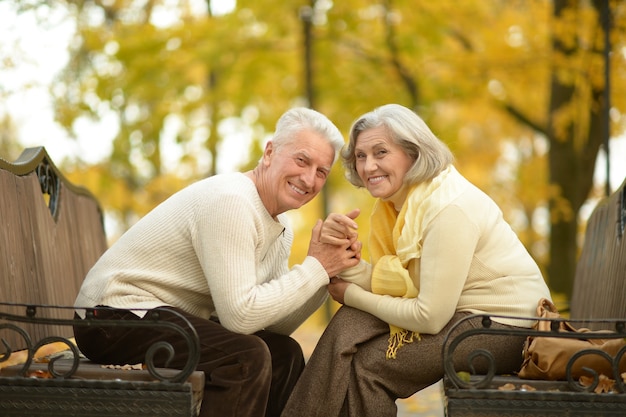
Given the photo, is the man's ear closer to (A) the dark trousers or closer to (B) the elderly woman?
(B) the elderly woman

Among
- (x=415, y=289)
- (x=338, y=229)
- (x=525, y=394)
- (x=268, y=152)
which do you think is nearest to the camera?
(x=525, y=394)

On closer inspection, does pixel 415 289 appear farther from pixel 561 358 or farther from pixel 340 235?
pixel 561 358

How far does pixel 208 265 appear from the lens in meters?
3.47

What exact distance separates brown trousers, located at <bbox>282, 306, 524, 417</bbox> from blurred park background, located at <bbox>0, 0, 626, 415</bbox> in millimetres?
5728

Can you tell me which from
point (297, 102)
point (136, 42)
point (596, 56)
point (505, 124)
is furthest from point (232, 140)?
point (596, 56)

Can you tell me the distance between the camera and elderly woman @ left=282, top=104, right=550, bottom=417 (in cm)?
346

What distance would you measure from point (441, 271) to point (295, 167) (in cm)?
85

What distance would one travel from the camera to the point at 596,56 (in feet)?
31.5

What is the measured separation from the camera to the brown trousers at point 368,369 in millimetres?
3545

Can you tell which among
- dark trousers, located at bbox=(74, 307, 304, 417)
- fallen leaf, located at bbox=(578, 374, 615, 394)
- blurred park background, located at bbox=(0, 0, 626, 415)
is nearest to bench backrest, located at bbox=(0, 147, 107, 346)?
dark trousers, located at bbox=(74, 307, 304, 417)

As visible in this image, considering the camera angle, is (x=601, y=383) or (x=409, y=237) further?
(x=409, y=237)

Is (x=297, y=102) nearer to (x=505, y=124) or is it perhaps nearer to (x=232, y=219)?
(x=505, y=124)

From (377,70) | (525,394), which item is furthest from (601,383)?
(377,70)

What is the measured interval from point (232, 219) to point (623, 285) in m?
1.84
